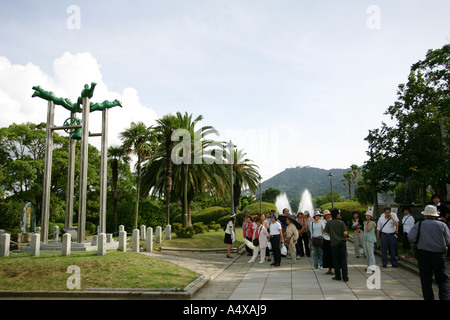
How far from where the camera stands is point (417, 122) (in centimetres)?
1656

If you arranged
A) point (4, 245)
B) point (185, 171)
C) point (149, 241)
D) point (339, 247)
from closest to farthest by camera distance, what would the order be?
point (339, 247)
point (4, 245)
point (149, 241)
point (185, 171)

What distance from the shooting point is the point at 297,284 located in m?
8.68

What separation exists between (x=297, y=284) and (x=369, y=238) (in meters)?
3.24

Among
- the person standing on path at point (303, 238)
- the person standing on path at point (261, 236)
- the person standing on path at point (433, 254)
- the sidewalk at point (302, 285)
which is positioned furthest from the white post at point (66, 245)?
the person standing on path at point (433, 254)

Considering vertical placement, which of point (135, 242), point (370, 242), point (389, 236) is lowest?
point (135, 242)

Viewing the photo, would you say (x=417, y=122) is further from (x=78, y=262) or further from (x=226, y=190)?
(x=226, y=190)

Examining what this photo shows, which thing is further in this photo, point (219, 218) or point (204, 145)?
point (219, 218)

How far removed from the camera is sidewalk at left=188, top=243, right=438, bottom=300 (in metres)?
7.43

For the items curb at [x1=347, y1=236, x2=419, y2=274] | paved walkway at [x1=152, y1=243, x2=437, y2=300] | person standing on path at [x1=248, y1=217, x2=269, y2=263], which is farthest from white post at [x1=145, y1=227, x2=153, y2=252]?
curb at [x1=347, y1=236, x2=419, y2=274]

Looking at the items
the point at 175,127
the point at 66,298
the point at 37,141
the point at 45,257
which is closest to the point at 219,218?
the point at 175,127

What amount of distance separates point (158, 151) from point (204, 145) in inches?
156

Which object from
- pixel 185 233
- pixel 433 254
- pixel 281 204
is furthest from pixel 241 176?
pixel 281 204

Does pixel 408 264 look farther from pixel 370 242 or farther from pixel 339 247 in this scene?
pixel 339 247

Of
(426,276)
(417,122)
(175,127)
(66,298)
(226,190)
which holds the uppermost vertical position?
(175,127)
